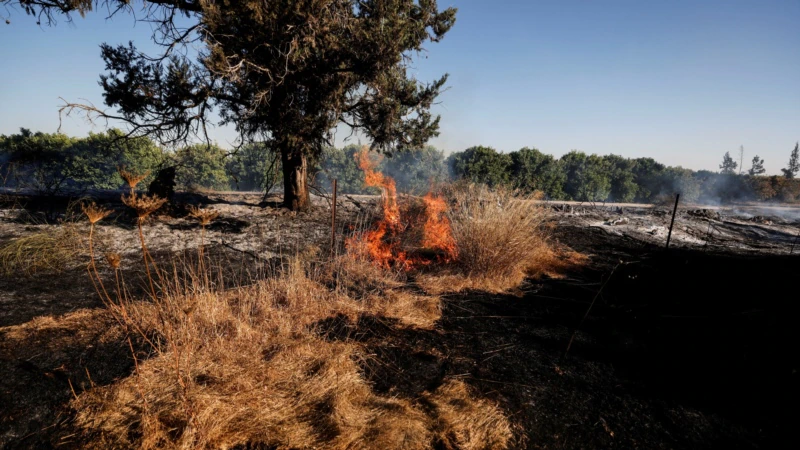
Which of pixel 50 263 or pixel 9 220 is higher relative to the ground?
pixel 9 220

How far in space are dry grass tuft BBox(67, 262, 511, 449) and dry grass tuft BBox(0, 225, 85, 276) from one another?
3795 mm

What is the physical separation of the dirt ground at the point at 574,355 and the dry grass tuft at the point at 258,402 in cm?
22

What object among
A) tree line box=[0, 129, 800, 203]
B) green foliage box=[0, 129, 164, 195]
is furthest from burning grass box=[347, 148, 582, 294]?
green foliage box=[0, 129, 164, 195]

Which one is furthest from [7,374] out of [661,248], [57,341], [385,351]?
[661,248]

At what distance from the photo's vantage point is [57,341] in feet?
11.0

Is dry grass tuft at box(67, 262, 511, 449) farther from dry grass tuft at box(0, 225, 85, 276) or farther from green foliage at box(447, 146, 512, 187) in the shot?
green foliage at box(447, 146, 512, 187)

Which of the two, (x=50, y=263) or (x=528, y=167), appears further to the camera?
(x=528, y=167)

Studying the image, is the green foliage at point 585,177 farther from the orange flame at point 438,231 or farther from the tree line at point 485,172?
the orange flame at point 438,231

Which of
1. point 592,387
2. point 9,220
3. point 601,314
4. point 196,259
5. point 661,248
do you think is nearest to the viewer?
point 592,387

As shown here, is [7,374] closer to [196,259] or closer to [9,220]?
[196,259]

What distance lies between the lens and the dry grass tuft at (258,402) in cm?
230

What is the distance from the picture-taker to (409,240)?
296 inches

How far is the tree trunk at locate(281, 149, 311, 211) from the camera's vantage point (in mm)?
10625

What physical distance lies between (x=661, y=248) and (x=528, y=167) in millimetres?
20935
